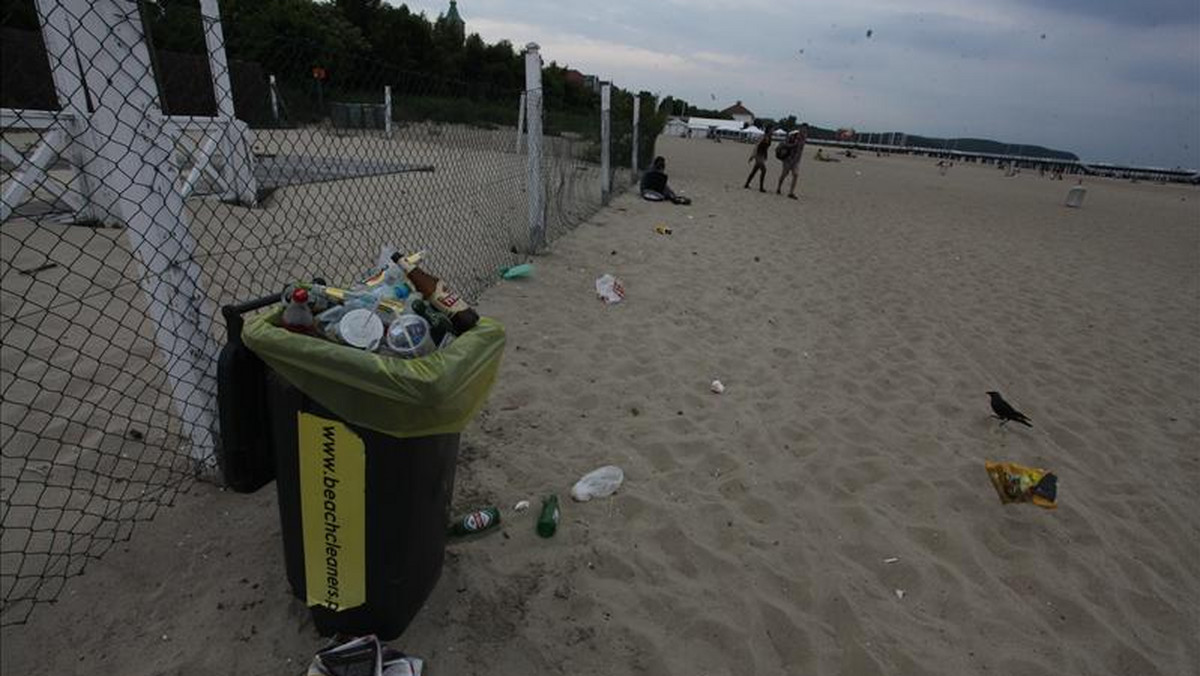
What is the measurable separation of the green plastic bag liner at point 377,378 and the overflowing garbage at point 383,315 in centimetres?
8

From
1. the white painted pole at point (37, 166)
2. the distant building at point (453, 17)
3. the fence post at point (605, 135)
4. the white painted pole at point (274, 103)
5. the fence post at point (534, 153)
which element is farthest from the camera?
the distant building at point (453, 17)

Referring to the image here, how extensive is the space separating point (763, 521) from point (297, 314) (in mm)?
2007

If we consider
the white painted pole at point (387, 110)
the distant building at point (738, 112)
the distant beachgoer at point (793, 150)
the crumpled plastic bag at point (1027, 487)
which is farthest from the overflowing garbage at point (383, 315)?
the distant building at point (738, 112)

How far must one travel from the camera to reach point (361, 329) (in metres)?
1.45

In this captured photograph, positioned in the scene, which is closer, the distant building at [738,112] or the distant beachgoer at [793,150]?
the distant beachgoer at [793,150]

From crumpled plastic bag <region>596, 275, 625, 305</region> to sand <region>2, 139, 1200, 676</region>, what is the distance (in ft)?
0.51

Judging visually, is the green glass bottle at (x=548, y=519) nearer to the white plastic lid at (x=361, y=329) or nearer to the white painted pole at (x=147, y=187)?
the white plastic lid at (x=361, y=329)

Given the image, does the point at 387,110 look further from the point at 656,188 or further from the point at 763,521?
the point at 656,188

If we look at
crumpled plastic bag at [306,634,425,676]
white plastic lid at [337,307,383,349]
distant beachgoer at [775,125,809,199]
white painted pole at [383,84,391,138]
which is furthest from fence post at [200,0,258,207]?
distant beachgoer at [775,125,809,199]

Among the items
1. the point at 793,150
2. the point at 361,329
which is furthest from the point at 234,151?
the point at 793,150

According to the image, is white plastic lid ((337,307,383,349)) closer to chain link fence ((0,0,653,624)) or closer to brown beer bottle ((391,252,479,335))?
brown beer bottle ((391,252,479,335))

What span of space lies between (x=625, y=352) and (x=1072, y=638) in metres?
2.66

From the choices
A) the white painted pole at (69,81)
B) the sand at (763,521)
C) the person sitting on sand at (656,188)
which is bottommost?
the sand at (763,521)

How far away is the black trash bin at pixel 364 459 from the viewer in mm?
1354
